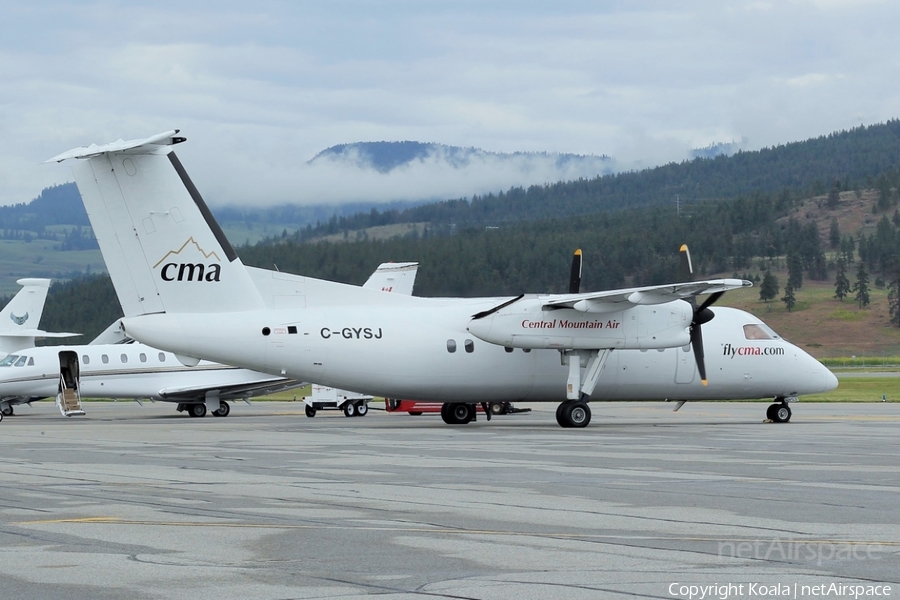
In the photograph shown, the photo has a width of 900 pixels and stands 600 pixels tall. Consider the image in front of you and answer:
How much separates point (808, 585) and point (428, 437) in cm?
1868

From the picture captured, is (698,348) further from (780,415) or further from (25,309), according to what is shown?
(25,309)

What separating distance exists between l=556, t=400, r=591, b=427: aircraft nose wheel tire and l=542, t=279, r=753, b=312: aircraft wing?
277 centimetres

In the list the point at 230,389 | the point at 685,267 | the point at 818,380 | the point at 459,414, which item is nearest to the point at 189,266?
the point at 459,414

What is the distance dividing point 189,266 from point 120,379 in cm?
2086

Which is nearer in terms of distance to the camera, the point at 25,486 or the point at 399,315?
the point at 25,486

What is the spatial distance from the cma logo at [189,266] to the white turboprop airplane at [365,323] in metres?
0.04

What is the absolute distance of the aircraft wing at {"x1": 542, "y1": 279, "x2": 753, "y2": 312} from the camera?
27453 mm

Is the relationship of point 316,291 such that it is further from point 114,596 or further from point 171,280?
point 114,596

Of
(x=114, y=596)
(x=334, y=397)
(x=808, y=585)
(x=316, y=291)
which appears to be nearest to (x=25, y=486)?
(x=114, y=596)

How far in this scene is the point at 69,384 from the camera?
149 ft

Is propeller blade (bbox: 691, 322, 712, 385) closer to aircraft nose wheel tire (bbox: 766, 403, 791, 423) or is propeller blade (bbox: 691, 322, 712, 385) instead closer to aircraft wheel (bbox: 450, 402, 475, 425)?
aircraft nose wheel tire (bbox: 766, 403, 791, 423)

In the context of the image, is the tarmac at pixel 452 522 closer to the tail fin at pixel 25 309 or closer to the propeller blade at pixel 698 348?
the propeller blade at pixel 698 348

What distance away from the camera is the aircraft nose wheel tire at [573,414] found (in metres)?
29.5

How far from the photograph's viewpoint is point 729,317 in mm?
33625
